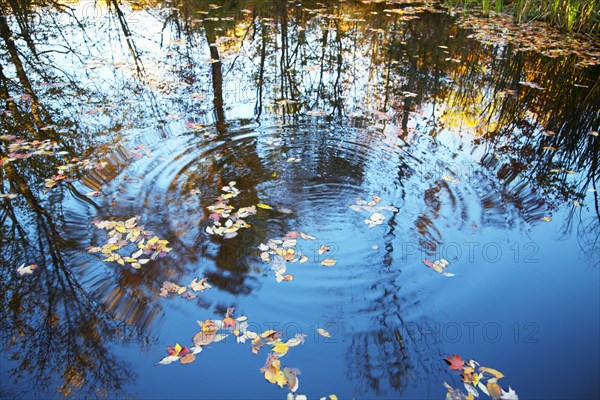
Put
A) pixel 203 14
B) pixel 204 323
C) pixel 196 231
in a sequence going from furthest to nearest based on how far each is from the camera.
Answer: pixel 203 14 < pixel 196 231 < pixel 204 323

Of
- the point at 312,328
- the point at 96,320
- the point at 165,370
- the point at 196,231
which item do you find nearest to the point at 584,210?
the point at 312,328

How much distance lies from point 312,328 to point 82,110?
14.4ft

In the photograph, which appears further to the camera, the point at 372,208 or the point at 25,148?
the point at 25,148

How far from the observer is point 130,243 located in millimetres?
3273

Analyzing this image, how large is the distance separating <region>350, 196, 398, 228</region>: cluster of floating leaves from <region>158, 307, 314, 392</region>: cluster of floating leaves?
138cm

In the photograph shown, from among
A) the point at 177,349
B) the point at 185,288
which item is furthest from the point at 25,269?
the point at 177,349

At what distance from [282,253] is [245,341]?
2.82 feet

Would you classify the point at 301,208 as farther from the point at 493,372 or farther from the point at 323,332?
the point at 493,372

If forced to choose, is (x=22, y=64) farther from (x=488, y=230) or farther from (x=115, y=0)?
(x=488, y=230)

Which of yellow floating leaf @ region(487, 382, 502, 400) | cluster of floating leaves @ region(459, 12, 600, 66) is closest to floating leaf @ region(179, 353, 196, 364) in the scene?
yellow floating leaf @ region(487, 382, 502, 400)

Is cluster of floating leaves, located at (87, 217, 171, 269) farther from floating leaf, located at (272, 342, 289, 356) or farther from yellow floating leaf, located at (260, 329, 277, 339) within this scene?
floating leaf, located at (272, 342, 289, 356)

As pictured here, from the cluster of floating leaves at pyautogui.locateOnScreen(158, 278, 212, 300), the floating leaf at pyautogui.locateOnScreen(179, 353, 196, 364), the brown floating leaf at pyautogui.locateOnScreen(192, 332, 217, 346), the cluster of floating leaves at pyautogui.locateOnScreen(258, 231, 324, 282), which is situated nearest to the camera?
the floating leaf at pyautogui.locateOnScreen(179, 353, 196, 364)

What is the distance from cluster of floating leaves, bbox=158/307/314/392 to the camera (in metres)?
2.39

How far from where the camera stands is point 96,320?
8.75 feet
